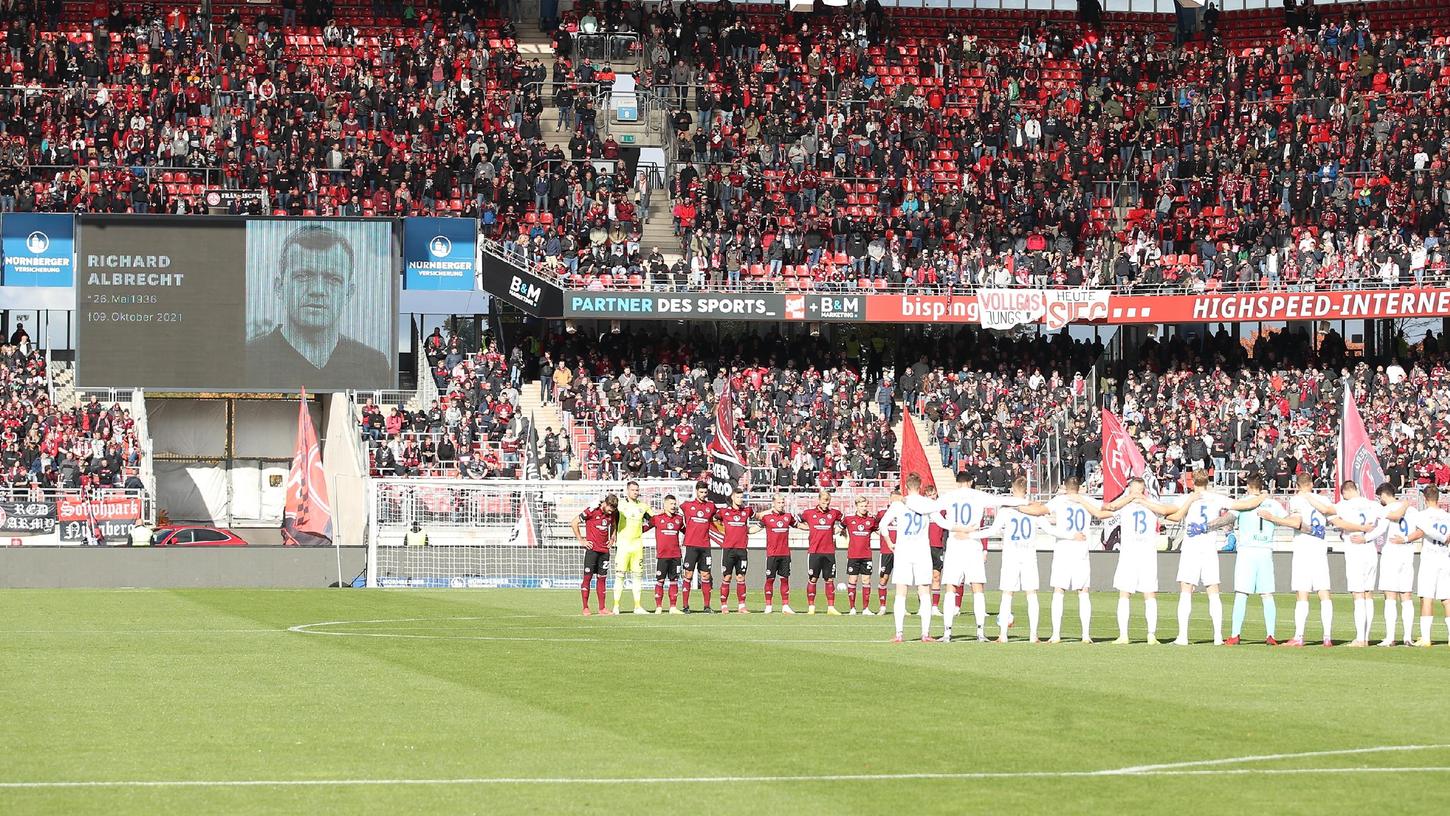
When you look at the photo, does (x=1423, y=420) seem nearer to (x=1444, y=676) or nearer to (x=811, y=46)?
(x=811, y=46)

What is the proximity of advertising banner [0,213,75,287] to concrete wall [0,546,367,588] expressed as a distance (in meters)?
11.0

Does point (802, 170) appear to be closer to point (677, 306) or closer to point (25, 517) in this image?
point (677, 306)

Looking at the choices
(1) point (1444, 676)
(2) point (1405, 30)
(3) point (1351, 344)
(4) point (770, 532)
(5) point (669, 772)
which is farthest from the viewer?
(2) point (1405, 30)

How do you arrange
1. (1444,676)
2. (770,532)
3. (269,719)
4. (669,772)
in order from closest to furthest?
(669,772) < (269,719) < (1444,676) < (770,532)

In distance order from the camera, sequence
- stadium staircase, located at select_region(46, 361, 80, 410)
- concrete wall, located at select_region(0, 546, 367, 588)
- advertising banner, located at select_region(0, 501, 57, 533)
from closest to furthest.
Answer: concrete wall, located at select_region(0, 546, 367, 588) → advertising banner, located at select_region(0, 501, 57, 533) → stadium staircase, located at select_region(46, 361, 80, 410)

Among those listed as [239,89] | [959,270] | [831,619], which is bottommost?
[831,619]

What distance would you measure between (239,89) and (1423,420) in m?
32.9

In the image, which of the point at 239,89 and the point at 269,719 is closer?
the point at 269,719

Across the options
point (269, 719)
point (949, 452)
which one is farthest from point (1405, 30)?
point (269, 719)

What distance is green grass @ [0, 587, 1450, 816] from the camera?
1046 centimetres

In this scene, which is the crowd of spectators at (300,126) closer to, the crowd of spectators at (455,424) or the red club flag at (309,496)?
the crowd of spectators at (455,424)

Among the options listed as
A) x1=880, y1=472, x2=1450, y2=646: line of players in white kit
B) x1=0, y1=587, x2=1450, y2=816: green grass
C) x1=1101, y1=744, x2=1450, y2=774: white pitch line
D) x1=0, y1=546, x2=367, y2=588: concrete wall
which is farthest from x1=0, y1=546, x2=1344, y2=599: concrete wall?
x1=1101, y1=744, x2=1450, y2=774: white pitch line

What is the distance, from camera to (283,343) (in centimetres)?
4744

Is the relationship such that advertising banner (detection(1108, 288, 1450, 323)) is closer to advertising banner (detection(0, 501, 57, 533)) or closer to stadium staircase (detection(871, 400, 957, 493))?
stadium staircase (detection(871, 400, 957, 493))
